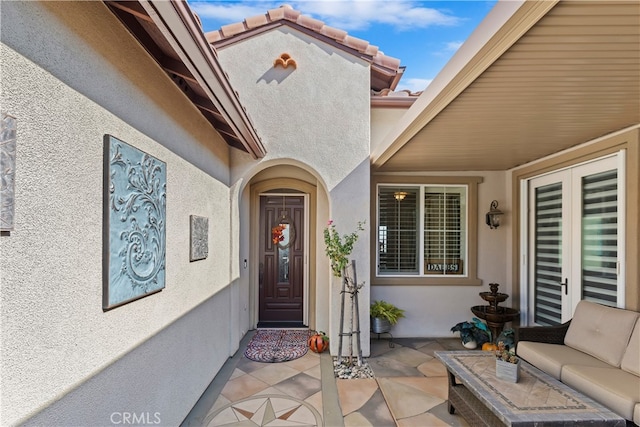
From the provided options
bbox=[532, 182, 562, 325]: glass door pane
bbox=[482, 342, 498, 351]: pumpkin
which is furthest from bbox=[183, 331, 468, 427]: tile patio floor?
bbox=[532, 182, 562, 325]: glass door pane

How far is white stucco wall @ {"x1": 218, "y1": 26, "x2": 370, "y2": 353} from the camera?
4.46 meters

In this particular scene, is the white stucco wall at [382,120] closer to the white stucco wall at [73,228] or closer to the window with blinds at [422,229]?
the window with blinds at [422,229]

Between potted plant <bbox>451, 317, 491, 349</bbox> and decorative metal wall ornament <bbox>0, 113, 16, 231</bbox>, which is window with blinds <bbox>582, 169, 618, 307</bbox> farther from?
decorative metal wall ornament <bbox>0, 113, 16, 231</bbox>

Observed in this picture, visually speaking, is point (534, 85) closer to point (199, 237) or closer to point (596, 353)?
point (596, 353)

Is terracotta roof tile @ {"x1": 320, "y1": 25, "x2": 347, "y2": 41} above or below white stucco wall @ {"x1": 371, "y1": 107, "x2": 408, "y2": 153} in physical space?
above

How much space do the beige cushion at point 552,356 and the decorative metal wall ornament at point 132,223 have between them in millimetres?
3499

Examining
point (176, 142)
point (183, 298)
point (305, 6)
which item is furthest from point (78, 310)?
point (305, 6)

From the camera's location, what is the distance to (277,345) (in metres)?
5.00

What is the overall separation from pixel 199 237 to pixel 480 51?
8.96ft

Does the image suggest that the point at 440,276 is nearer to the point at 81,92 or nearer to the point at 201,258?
the point at 201,258

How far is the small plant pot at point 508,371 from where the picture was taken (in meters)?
2.65

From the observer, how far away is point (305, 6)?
4543mm

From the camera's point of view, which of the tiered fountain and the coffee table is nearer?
the coffee table

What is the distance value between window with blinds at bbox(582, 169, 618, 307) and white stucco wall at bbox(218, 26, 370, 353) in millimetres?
2574
